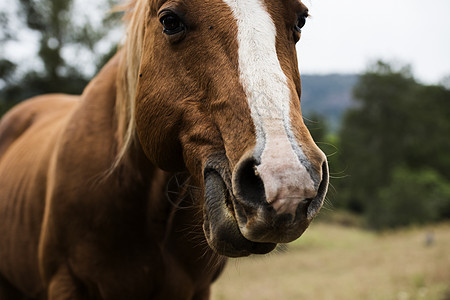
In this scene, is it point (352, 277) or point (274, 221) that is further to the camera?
point (352, 277)

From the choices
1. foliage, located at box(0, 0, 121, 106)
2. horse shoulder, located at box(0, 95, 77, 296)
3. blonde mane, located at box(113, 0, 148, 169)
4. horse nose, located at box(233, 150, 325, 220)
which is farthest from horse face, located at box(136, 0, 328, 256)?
foliage, located at box(0, 0, 121, 106)

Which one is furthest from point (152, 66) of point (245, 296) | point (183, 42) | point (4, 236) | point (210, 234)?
point (245, 296)

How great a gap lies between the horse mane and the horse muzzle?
0.87 metres

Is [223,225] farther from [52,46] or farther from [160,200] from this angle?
[52,46]

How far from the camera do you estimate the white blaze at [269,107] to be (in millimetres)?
1332

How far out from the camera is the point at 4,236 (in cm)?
325

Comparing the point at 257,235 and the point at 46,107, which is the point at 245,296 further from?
the point at 257,235

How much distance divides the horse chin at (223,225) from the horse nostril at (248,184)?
0.15m

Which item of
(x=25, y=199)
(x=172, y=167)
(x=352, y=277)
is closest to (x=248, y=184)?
(x=172, y=167)

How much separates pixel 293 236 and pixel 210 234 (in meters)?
0.36

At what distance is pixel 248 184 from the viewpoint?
4.69 ft

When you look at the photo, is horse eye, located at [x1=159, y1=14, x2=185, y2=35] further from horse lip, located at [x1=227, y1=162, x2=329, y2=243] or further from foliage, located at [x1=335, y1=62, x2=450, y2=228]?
foliage, located at [x1=335, y1=62, x2=450, y2=228]

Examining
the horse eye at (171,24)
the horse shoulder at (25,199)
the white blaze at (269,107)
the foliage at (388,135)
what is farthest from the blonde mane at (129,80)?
the foliage at (388,135)

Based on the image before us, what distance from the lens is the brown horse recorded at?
4.70 feet
